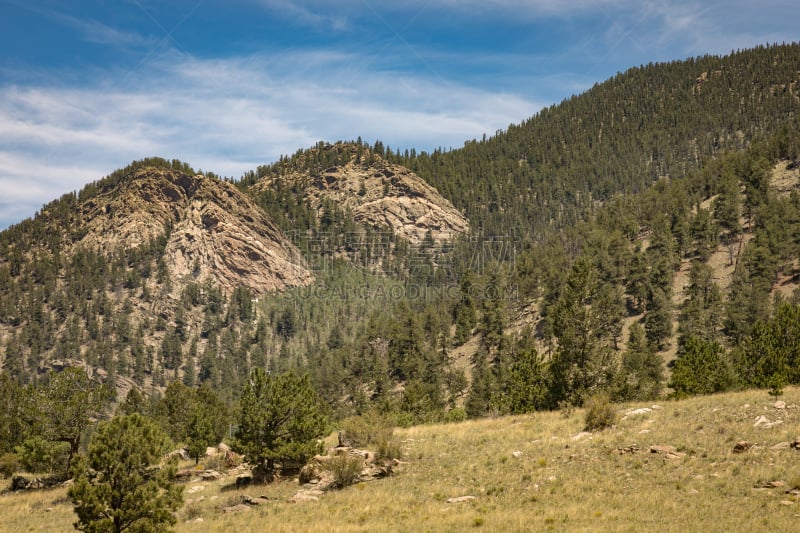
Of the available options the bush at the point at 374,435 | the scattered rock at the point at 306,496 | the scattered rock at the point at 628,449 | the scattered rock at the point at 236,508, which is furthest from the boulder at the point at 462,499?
the scattered rock at the point at 236,508

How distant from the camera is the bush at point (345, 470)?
2983 cm

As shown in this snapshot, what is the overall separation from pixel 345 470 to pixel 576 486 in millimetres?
11900

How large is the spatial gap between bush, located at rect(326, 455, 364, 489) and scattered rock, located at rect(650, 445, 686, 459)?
1457cm

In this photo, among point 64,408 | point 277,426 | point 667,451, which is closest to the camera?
point 667,451

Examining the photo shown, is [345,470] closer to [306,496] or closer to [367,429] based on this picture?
[306,496]

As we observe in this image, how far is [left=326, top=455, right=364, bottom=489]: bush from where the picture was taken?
29.8m

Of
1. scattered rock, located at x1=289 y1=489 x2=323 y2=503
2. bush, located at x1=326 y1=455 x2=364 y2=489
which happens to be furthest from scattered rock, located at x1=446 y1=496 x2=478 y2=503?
scattered rock, located at x1=289 y1=489 x2=323 y2=503

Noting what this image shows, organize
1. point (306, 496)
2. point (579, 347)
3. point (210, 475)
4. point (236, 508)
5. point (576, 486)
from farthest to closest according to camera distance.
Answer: point (579, 347) < point (210, 475) < point (306, 496) < point (236, 508) < point (576, 486)

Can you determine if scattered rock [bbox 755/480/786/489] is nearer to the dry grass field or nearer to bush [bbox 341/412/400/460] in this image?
the dry grass field

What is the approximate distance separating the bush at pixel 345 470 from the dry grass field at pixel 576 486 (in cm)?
109

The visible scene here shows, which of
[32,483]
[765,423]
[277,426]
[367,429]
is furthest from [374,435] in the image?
[32,483]

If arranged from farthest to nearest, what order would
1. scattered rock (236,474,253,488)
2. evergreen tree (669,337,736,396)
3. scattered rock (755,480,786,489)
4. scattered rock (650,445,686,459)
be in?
evergreen tree (669,337,736,396), scattered rock (236,474,253,488), scattered rock (650,445,686,459), scattered rock (755,480,786,489)

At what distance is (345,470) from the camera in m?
29.8

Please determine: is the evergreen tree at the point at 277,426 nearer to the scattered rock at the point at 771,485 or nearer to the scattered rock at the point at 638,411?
the scattered rock at the point at 638,411
